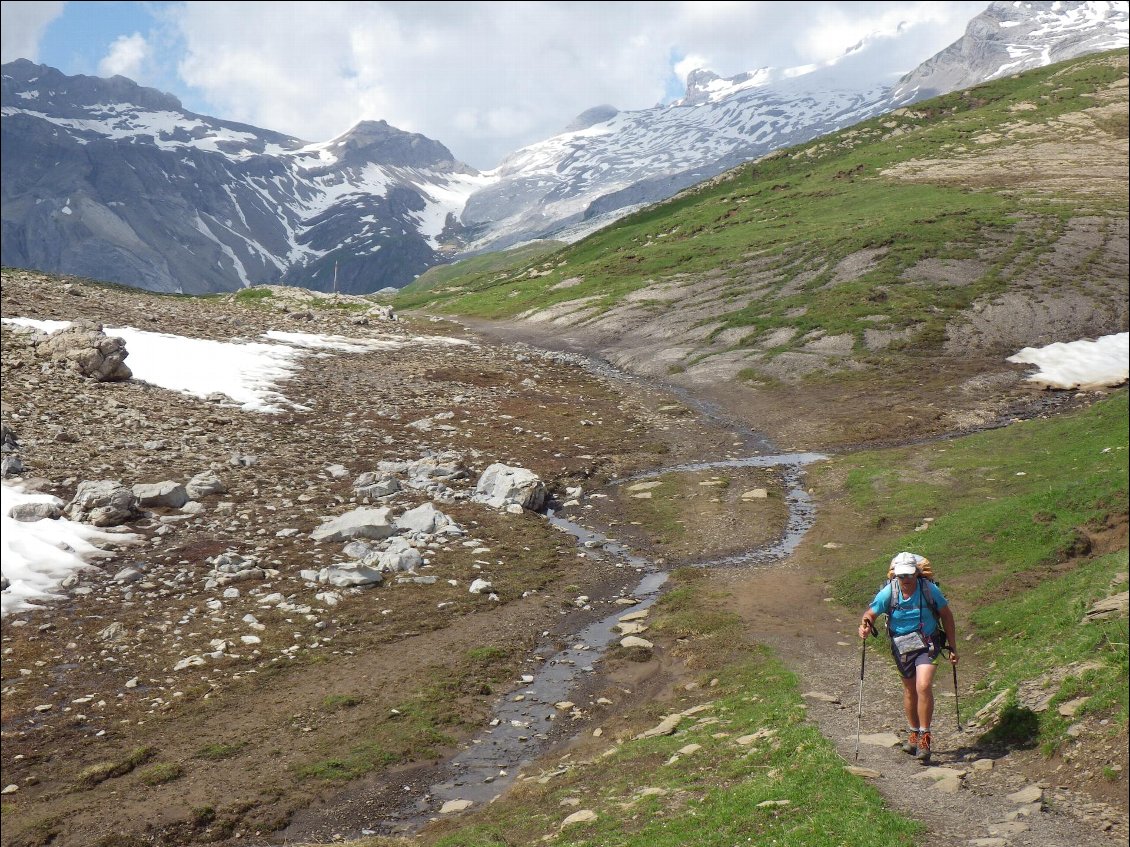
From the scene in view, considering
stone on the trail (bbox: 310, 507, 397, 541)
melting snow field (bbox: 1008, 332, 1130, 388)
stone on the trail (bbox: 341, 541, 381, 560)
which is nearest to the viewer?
stone on the trail (bbox: 341, 541, 381, 560)

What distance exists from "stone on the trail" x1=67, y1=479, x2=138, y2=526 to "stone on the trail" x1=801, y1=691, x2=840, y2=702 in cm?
2527

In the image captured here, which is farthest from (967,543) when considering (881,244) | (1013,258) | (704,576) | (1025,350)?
(881,244)

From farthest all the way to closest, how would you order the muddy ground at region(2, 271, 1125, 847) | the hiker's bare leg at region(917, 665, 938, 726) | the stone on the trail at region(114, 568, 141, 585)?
1. the stone on the trail at region(114, 568, 141, 585)
2. the muddy ground at region(2, 271, 1125, 847)
3. the hiker's bare leg at region(917, 665, 938, 726)

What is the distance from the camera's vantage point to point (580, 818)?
15250mm

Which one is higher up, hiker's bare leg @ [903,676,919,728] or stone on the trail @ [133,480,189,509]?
stone on the trail @ [133,480,189,509]

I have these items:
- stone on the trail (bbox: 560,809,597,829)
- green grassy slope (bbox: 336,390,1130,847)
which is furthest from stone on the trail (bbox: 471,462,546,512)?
stone on the trail (bbox: 560,809,597,829)

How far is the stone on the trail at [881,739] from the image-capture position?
15815mm

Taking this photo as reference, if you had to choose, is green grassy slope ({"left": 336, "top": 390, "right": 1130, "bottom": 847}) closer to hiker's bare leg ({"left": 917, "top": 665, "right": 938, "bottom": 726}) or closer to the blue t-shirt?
hiker's bare leg ({"left": 917, "top": 665, "right": 938, "bottom": 726})

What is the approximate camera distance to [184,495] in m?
32.6

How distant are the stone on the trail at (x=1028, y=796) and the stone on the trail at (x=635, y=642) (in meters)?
13.8

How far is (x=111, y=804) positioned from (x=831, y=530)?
28.4m

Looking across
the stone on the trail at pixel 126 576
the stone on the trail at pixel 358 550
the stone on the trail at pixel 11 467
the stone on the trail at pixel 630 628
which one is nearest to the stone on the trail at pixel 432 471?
the stone on the trail at pixel 358 550

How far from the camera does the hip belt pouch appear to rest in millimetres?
15284

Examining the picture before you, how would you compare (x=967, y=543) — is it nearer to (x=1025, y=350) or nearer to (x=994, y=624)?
(x=994, y=624)
